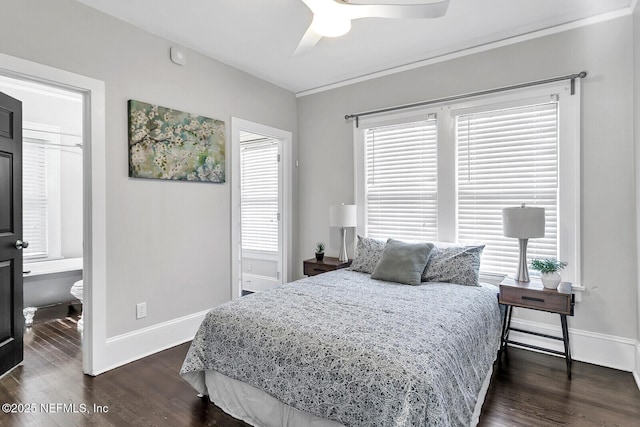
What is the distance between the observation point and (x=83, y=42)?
2.55 metres

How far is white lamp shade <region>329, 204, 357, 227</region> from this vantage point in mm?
3789

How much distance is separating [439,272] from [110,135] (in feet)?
9.45

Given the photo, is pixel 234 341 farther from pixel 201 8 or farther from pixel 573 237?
pixel 573 237

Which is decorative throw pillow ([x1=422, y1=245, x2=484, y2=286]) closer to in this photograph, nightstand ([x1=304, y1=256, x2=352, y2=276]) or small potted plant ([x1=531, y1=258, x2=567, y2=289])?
small potted plant ([x1=531, y1=258, x2=567, y2=289])

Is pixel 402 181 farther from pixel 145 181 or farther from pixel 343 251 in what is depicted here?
pixel 145 181

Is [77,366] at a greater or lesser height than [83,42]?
lesser

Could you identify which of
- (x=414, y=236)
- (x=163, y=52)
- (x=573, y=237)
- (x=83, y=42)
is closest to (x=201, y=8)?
(x=163, y=52)

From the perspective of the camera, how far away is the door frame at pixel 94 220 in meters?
2.59

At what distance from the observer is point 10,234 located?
8.54ft

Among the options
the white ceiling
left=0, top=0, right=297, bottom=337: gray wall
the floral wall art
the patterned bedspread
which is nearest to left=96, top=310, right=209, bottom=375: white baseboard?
left=0, top=0, right=297, bottom=337: gray wall

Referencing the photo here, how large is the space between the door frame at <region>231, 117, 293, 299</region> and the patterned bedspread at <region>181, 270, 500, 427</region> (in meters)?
1.32

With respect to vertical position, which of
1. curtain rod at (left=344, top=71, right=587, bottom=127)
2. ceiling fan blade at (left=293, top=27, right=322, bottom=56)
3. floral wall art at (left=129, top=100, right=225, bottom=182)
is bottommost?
floral wall art at (left=129, top=100, right=225, bottom=182)

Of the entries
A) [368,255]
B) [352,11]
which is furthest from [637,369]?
[352,11]

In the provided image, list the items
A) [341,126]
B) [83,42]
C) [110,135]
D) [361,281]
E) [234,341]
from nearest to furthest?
[234,341] < [83,42] < [110,135] < [361,281] < [341,126]
